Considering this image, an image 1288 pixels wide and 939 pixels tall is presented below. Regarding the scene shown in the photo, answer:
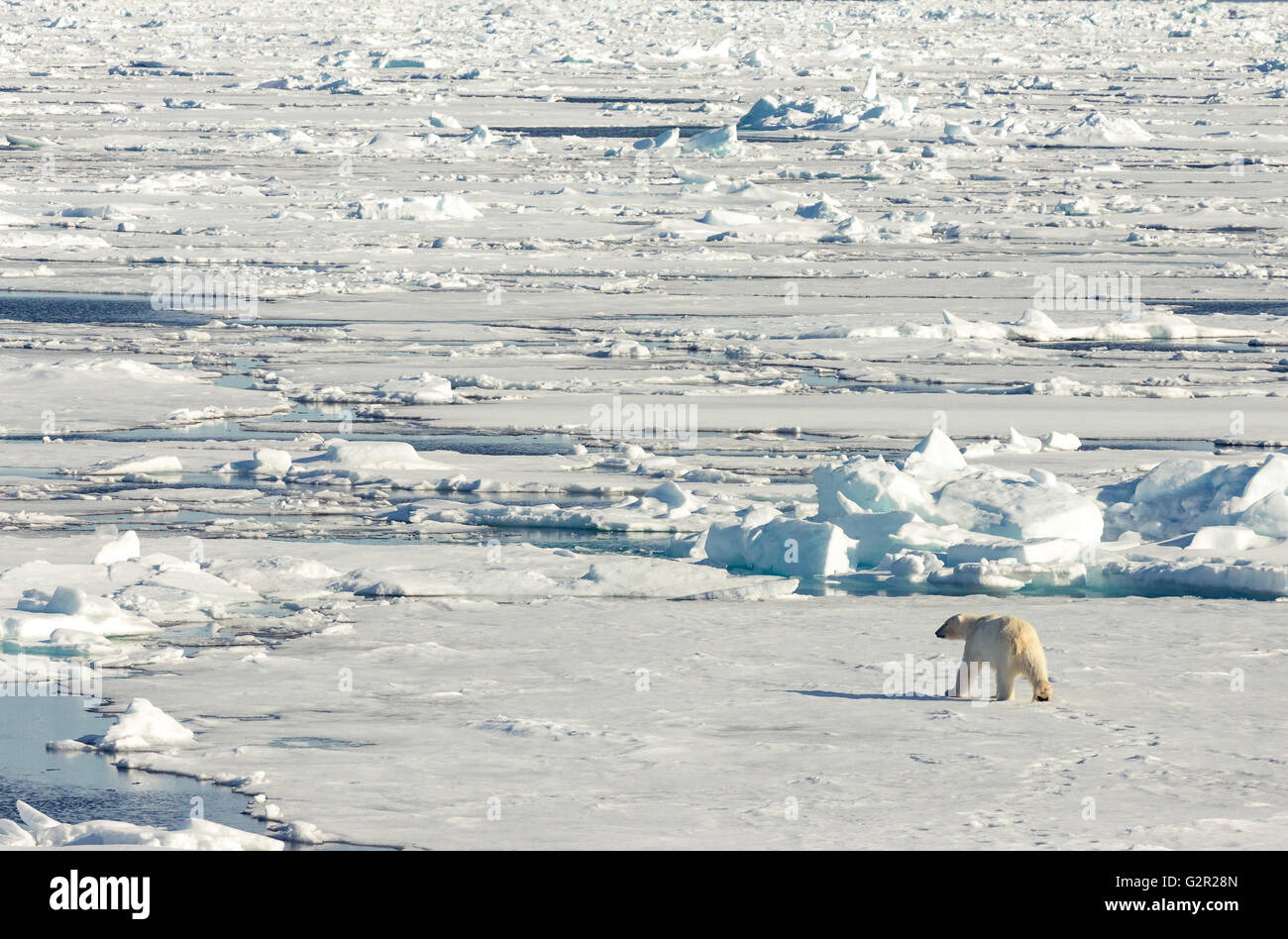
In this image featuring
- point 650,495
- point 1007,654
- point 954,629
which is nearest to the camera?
point 1007,654

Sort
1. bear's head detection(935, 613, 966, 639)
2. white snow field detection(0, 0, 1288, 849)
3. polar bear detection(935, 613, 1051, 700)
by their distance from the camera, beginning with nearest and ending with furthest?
1. white snow field detection(0, 0, 1288, 849)
2. polar bear detection(935, 613, 1051, 700)
3. bear's head detection(935, 613, 966, 639)

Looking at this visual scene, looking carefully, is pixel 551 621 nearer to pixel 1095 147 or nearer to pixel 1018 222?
pixel 1018 222

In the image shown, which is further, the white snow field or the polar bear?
the polar bear

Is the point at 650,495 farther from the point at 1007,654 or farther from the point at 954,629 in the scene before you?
the point at 1007,654

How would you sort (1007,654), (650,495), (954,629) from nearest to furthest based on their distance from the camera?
(1007,654)
(954,629)
(650,495)

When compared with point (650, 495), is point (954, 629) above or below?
below

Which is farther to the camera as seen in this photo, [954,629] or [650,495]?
[650,495]

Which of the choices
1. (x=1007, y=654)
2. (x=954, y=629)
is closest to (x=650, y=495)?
(x=954, y=629)
